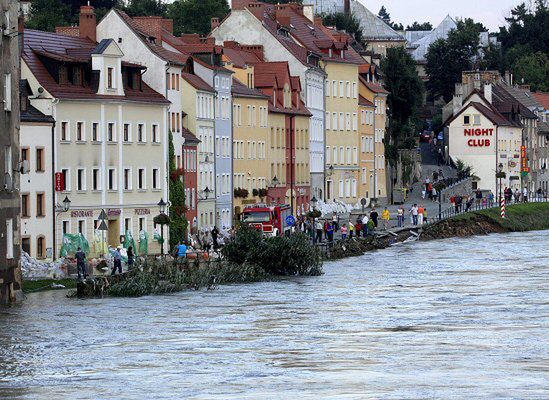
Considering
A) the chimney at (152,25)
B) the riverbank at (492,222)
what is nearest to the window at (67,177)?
the chimney at (152,25)

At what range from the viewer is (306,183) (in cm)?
14375

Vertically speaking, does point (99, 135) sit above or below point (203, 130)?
below

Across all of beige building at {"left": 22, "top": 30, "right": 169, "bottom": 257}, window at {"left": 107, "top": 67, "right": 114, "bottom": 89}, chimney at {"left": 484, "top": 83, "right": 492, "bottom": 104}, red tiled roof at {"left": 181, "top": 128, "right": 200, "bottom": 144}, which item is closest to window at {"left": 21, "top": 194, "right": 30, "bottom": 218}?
beige building at {"left": 22, "top": 30, "right": 169, "bottom": 257}

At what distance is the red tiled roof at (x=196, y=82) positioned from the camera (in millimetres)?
111750

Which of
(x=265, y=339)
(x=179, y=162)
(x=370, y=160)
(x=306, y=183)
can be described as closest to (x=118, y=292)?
(x=265, y=339)

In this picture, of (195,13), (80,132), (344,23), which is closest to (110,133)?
(80,132)

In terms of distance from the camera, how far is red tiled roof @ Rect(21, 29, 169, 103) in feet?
306

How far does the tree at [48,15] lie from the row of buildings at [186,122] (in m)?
18.6

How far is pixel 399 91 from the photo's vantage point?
559 ft

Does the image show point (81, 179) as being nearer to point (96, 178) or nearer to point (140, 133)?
point (96, 178)

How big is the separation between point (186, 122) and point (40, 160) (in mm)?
22594

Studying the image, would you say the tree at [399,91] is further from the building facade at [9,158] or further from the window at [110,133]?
the building facade at [9,158]

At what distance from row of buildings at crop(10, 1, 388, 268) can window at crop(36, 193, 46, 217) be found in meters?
0.07

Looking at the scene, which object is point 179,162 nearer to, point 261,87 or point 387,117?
point 261,87
